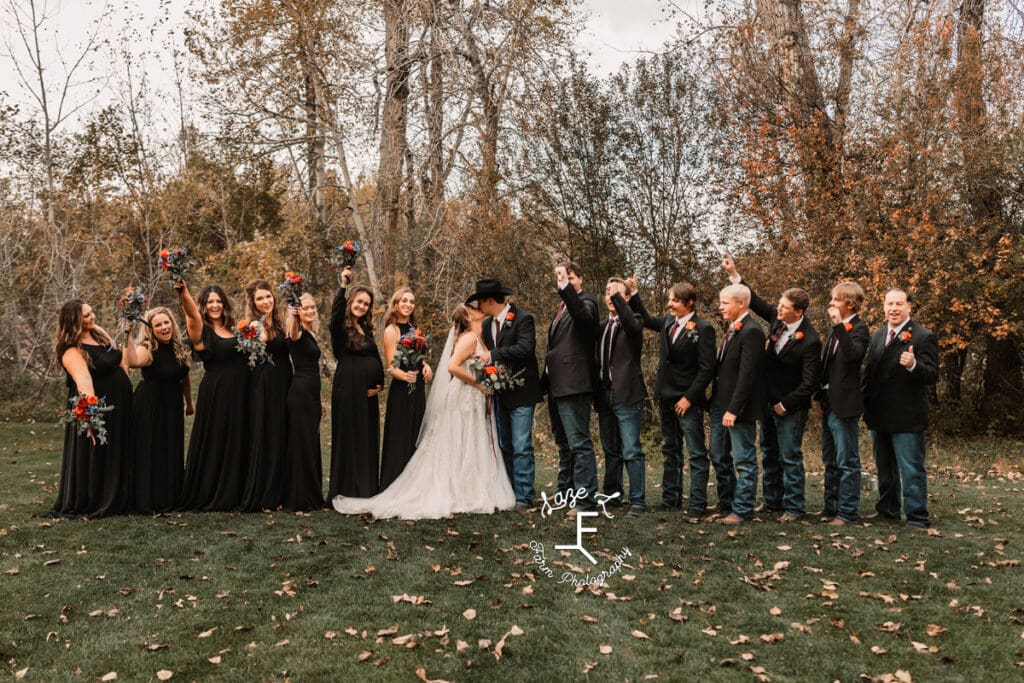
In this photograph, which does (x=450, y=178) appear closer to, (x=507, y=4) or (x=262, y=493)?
(x=507, y=4)

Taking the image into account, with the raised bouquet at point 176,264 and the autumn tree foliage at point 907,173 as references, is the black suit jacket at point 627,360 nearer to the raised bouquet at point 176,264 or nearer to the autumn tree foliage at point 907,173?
the raised bouquet at point 176,264

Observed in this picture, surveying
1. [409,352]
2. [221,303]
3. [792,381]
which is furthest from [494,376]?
[221,303]

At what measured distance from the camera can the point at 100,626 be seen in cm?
522

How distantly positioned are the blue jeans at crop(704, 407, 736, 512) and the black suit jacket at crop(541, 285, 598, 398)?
1.16m

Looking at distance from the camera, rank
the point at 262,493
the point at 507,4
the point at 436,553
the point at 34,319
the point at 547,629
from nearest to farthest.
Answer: the point at 547,629 → the point at 436,553 → the point at 262,493 → the point at 507,4 → the point at 34,319

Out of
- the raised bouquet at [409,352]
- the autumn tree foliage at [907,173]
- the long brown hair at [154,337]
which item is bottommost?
the raised bouquet at [409,352]

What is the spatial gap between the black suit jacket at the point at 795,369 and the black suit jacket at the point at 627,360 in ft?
3.78

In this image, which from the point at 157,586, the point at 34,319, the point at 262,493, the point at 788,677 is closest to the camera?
the point at 788,677

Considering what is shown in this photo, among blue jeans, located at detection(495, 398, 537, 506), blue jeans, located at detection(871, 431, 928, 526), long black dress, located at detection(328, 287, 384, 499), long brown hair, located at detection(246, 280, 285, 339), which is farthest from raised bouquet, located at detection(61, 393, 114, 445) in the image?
blue jeans, located at detection(871, 431, 928, 526)

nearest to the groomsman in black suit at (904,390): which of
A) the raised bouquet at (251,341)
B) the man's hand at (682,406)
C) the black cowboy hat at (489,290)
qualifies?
the man's hand at (682,406)

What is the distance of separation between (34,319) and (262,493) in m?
18.0

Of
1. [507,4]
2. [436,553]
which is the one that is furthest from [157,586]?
[507,4]

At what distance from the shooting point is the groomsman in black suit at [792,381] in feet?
24.1
